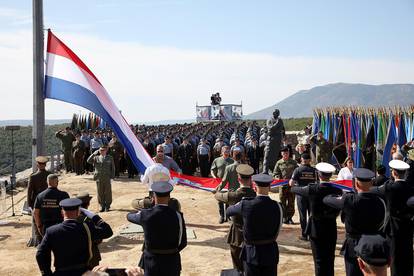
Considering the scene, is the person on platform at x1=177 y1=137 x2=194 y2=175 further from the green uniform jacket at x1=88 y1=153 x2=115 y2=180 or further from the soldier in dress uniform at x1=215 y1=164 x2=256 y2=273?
the soldier in dress uniform at x1=215 y1=164 x2=256 y2=273

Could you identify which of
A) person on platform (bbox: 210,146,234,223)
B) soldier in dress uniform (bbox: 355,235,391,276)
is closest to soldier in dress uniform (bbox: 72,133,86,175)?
person on platform (bbox: 210,146,234,223)

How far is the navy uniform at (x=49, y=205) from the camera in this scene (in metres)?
7.38

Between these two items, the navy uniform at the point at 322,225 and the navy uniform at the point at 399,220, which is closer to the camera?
the navy uniform at the point at 399,220

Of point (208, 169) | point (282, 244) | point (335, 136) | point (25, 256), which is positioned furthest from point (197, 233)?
point (335, 136)

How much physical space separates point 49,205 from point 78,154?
1358 cm

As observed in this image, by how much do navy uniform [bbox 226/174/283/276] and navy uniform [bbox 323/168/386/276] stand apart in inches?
33.8

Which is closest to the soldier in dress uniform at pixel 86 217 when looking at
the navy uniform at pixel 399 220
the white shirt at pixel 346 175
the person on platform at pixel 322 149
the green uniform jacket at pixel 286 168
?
the navy uniform at pixel 399 220

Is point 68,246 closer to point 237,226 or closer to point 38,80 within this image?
point 237,226

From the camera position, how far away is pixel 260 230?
18.5ft

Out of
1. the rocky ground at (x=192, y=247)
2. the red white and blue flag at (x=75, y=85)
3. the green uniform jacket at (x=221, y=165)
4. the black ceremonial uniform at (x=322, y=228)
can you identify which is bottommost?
the rocky ground at (x=192, y=247)

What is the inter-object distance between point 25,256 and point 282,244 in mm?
5025

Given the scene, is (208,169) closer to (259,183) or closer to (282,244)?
(282,244)

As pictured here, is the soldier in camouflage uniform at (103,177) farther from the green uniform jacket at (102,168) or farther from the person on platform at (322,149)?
the person on platform at (322,149)

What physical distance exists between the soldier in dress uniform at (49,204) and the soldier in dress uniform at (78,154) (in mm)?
13243
